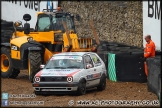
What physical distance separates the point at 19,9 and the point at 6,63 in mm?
12885

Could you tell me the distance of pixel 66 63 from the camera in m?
17.1

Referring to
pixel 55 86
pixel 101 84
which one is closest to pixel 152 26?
pixel 101 84

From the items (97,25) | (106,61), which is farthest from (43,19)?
(97,25)

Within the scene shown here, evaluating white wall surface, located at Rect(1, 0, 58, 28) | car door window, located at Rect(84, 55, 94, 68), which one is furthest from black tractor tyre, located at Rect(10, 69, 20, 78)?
white wall surface, located at Rect(1, 0, 58, 28)

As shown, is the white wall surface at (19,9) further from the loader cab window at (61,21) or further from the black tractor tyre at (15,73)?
the loader cab window at (61,21)

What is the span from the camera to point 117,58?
20.6 m

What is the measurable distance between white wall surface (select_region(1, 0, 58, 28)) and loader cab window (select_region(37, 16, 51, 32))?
378 inches

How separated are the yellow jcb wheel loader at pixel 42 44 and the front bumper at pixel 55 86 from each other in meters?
3.50

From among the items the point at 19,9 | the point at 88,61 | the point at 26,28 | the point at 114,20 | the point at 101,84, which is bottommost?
the point at 101,84

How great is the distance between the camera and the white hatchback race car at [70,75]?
15891mm

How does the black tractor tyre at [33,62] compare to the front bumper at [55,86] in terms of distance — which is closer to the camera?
the front bumper at [55,86]

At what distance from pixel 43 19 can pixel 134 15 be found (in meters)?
6.91

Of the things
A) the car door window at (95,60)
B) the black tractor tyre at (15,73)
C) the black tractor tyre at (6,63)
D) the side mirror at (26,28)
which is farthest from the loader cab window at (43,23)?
the car door window at (95,60)

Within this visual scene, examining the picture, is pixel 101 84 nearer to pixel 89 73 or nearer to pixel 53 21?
pixel 89 73
